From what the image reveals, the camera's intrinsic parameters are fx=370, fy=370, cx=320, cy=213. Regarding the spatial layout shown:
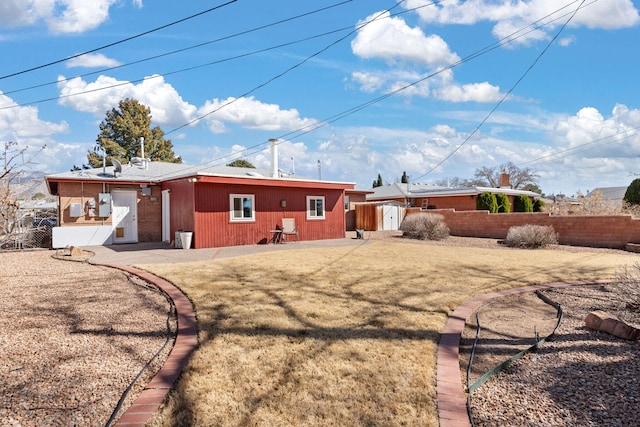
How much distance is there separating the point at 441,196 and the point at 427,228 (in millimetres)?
12045

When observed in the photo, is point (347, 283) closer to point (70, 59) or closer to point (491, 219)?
point (70, 59)

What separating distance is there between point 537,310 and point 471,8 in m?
9.33

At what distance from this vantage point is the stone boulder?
158 inches

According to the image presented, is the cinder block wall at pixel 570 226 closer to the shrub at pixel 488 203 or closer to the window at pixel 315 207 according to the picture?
the shrub at pixel 488 203

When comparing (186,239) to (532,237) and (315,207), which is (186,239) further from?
(532,237)

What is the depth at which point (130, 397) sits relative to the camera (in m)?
2.80

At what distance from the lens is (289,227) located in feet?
49.8

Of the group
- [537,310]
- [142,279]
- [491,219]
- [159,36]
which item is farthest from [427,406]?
[491,219]

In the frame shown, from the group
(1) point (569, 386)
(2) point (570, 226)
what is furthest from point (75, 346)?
(2) point (570, 226)

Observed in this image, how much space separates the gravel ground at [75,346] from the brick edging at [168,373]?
0.27 feet

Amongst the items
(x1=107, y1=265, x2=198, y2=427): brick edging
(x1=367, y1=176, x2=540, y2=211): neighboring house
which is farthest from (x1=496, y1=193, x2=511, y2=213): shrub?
(x1=107, y1=265, x2=198, y2=427): brick edging

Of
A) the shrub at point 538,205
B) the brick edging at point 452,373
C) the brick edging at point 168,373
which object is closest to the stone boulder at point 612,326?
the brick edging at point 452,373

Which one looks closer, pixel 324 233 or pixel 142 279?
pixel 142 279

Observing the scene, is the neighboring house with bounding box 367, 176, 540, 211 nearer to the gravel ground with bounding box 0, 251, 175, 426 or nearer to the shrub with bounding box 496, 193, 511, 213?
the shrub with bounding box 496, 193, 511, 213
